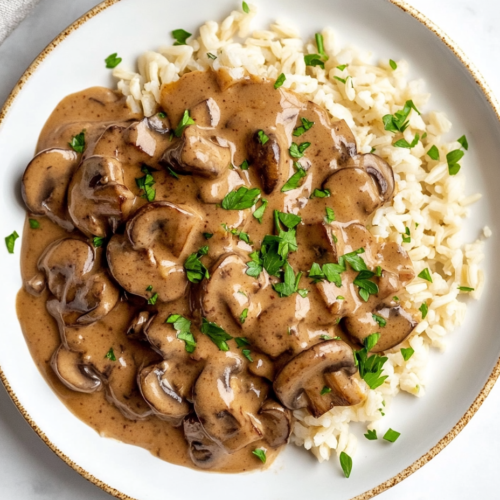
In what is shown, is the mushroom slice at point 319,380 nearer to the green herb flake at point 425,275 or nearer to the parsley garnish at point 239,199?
the green herb flake at point 425,275

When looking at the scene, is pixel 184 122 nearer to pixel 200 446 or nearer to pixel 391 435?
pixel 200 446

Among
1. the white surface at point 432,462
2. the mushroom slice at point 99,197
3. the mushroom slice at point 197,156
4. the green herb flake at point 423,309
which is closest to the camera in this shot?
the mushroom slice at point 197,156

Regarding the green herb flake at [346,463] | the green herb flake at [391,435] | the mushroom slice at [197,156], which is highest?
the mushroom slice at [197,156]

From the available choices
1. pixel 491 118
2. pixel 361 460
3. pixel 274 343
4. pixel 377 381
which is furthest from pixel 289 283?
pixel 491 118

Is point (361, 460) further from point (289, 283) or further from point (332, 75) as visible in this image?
point (332, 75)

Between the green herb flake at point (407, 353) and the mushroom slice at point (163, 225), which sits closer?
the mushroom slice at point (163, 225)

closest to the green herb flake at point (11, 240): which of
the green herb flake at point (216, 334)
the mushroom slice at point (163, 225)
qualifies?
the mushroom slice at point (163, 225)
